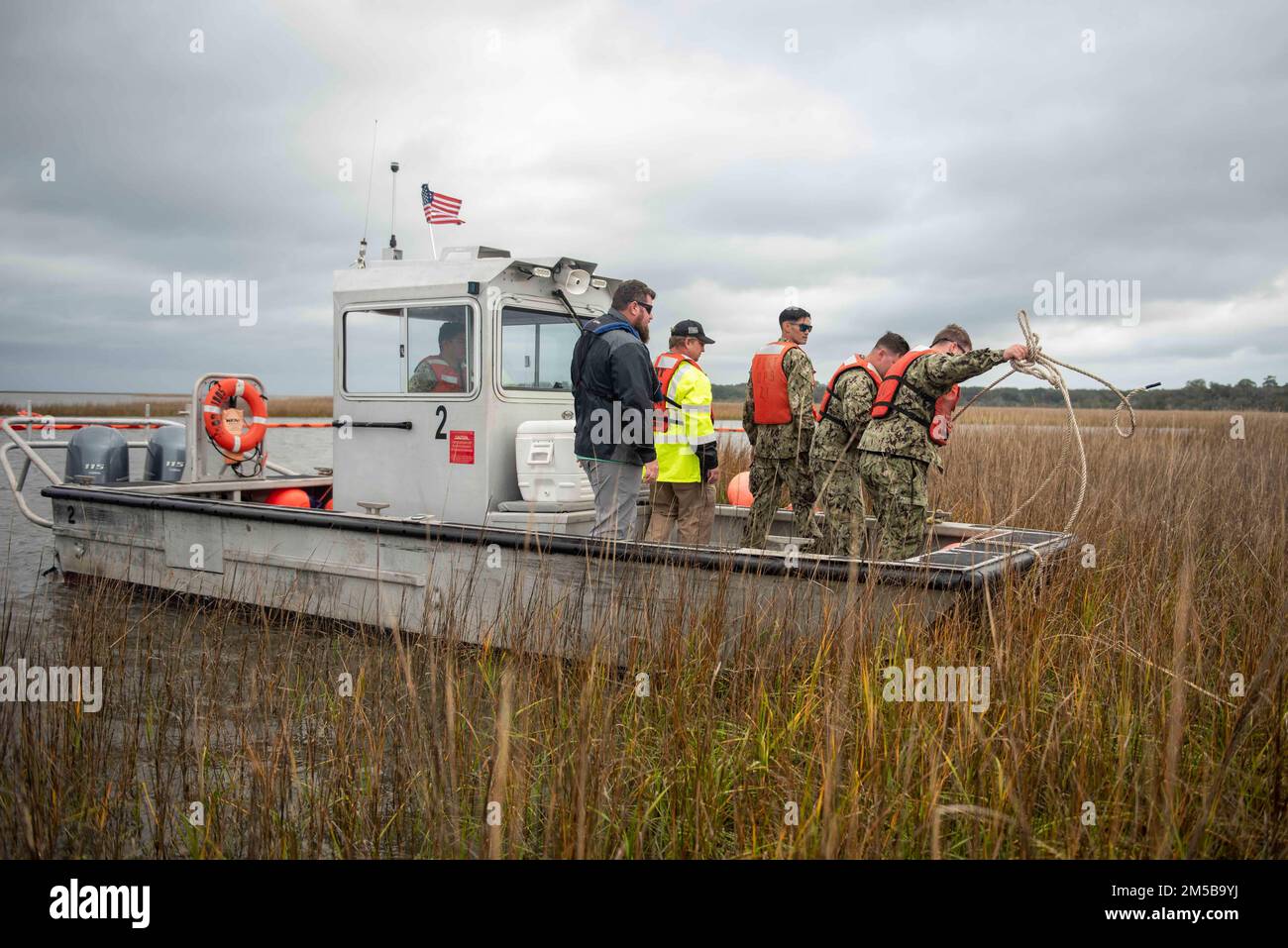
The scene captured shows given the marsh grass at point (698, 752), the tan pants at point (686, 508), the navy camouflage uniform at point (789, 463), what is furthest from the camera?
the navy camouflage uniform at point (789, 463)

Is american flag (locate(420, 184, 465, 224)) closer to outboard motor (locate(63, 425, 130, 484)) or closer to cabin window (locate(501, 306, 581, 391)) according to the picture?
cabin window (locate(501, 306, 581, 391))

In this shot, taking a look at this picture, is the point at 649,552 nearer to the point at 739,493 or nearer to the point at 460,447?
the point at 460,447

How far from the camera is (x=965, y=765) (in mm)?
2736

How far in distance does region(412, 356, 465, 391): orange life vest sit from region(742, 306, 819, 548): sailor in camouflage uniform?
2.12 metres

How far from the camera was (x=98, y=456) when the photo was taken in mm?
8734

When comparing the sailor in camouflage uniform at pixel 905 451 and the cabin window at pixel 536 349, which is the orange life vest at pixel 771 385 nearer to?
the sailor in camouflage uniform at pixel 905 451

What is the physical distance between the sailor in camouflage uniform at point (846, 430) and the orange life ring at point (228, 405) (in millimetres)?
5383

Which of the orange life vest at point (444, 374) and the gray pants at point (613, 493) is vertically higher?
the orange life vest at point (444, 374)

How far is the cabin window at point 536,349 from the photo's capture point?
612 centimetres

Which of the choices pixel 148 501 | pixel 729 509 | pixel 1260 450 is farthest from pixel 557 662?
pixel 1260 450

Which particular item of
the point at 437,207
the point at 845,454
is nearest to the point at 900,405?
the point at 845,454

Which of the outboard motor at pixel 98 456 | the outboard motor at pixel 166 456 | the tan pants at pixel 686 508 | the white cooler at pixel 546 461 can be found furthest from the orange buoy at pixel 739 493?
the outboard motor at pixel 98 456

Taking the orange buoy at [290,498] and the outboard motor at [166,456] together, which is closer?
the orange buoy at [290,498]
